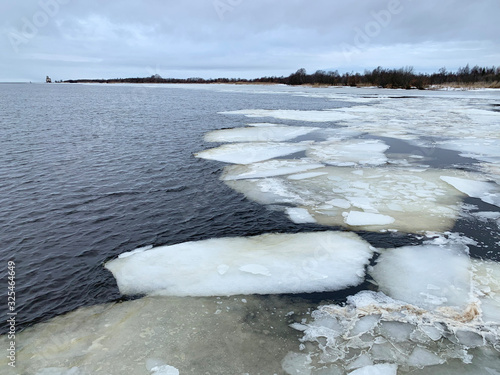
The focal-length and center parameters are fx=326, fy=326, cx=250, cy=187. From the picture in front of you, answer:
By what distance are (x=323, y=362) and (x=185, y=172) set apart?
830 cm

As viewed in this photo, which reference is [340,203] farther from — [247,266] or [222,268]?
[222,268]

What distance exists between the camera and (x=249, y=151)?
1358cm

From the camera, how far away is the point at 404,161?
39.1 ft

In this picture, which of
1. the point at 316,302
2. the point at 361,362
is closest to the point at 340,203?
the point at 316,302

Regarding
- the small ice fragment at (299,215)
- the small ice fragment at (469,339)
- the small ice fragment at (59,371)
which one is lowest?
the small ice fragment at (469,339)

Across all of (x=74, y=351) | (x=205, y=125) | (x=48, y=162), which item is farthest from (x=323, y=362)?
(x=205, y=125)

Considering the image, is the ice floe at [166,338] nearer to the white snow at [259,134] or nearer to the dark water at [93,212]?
the dark water at [93,212]

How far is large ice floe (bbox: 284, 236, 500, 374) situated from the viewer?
3588 millimetres

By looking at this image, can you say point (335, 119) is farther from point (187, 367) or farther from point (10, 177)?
point (187, 367)

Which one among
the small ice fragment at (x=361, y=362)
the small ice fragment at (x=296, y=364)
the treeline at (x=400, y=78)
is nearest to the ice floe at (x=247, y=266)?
the small ice fragment at (x=296, y=364)

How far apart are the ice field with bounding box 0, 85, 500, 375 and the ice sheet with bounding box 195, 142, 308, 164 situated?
10.8 ft

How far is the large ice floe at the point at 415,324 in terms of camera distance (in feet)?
11.8

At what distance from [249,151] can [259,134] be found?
4211mm

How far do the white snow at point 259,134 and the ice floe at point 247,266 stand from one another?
10.4 meters
